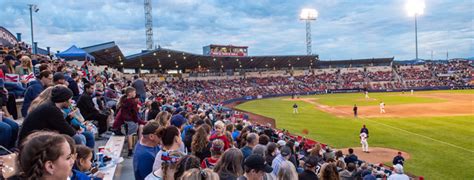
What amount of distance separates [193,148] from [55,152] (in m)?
3.66

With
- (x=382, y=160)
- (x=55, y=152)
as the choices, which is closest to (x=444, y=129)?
(x=382, y=160)

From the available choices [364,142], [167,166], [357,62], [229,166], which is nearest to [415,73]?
[357,62]

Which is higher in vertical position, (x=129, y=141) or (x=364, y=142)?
(x=129, y=141)

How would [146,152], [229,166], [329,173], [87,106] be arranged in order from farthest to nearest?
[87,106] → [329,173] → [146,152] → [229,166]

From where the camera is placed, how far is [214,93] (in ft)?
220

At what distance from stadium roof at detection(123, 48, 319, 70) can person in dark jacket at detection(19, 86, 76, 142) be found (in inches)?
1849

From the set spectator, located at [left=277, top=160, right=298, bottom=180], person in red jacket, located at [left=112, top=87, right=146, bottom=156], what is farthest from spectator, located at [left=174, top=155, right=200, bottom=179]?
person in red jacket, located at [left=112, top=87, right=146, bottom=156]

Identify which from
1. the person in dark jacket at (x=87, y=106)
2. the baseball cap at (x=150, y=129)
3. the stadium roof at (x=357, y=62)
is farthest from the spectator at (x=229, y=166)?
the stadium roof at (x=357, y=62)

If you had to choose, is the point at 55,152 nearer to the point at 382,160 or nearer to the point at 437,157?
the point at 382,160

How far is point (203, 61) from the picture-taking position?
2766 inches

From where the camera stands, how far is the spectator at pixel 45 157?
109 inches

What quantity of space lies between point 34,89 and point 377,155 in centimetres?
1713

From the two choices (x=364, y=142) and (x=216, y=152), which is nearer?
(x=216, y=152)

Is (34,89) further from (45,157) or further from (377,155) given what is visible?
(377,155)
